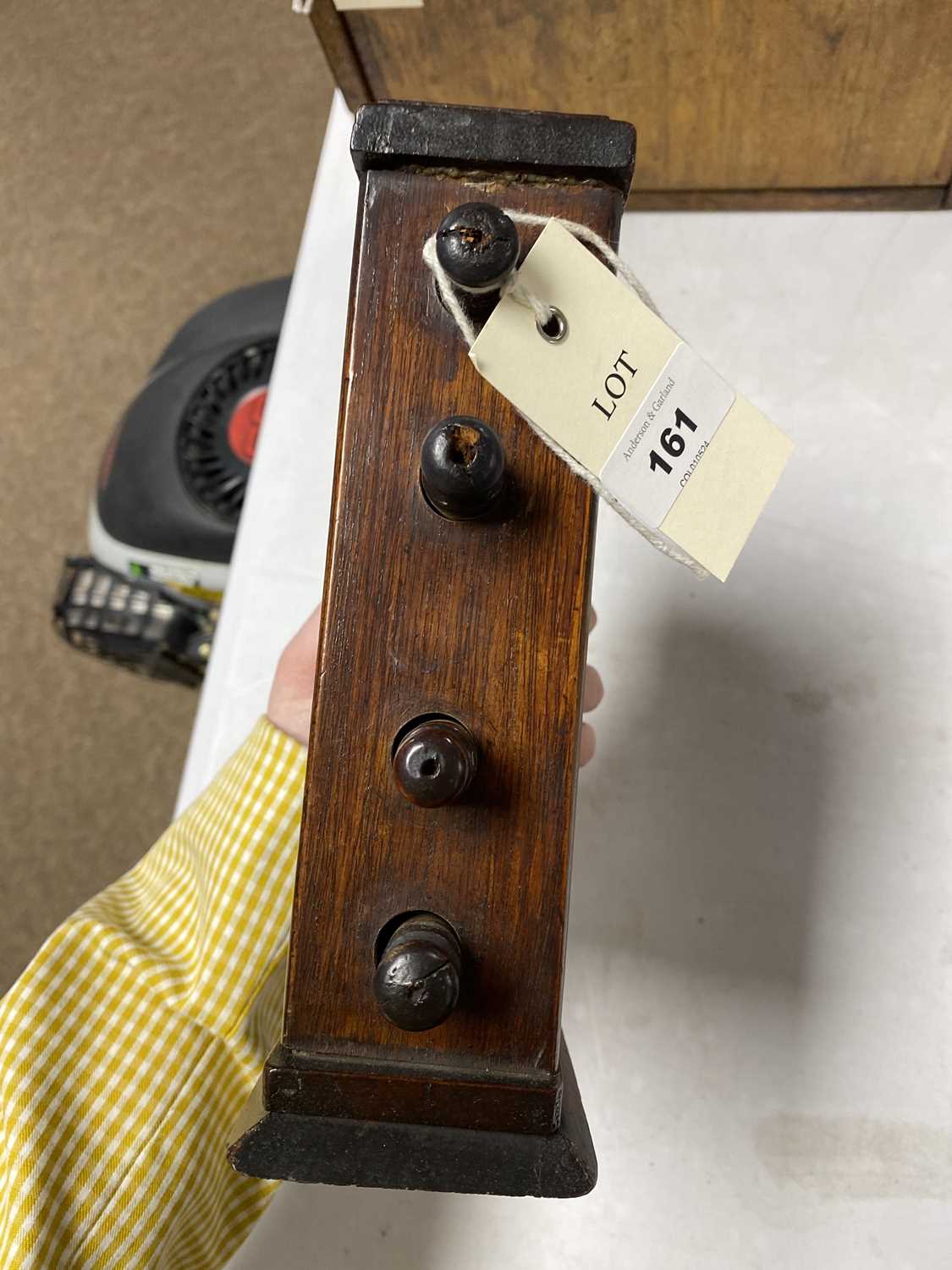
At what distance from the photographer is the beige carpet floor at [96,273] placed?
4.83 ft

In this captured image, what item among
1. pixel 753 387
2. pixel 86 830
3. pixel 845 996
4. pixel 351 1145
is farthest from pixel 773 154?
pixel 86 830

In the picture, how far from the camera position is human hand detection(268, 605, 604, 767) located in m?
0.60

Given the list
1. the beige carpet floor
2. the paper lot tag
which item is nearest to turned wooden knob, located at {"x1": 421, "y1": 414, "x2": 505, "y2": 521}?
the paper lot tag

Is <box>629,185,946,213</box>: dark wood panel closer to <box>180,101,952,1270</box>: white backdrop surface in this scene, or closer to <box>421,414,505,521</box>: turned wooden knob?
<box>180,101,952,1270</box>: white backdrop surface

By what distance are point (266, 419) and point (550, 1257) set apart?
56cm

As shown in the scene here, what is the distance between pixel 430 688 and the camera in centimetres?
42

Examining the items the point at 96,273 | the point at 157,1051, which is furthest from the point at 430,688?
the point at 96,273

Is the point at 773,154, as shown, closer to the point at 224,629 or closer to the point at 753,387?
the point at 753,387

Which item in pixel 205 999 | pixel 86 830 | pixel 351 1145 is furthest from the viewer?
pixel 86 830

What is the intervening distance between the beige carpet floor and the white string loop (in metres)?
1.17

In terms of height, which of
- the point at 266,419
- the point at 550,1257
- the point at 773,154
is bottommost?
the point at 550,1257

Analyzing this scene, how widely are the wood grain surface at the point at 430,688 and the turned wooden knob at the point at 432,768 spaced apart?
27 mm

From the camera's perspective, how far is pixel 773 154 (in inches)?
27.4

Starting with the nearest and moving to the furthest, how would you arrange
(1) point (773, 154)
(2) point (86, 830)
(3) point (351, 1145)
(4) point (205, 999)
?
1. (3) point (351, 1145)
2. (4) point (205, 999)
3. (1) point (773, 154)
4. (2) point (86, 830)
